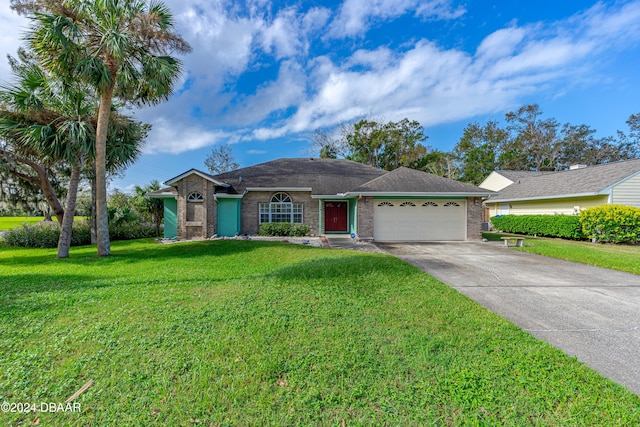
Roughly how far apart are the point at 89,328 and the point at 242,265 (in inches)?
159

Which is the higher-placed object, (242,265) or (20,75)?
(20,75)

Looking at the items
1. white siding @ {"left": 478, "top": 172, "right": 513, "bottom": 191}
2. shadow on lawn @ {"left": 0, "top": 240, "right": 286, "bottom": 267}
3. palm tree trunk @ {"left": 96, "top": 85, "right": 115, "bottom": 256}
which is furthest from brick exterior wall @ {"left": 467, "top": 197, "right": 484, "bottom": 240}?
palm tree trunk @ {"left": 96, "top": 85, "right": 115, "bottom": 256}

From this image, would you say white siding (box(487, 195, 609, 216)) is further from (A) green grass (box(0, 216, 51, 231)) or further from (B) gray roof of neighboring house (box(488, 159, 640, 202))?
(A) green grass (box(0, 216, 51, 231))

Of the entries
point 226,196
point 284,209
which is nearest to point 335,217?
point 284,209

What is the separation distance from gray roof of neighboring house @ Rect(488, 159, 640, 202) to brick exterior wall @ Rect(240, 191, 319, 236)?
12.4 meters

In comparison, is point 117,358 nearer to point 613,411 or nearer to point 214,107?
point 613,411

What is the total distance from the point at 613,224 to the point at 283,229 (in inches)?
643

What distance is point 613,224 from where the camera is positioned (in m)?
12.4

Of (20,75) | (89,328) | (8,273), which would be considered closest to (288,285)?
(89,328)

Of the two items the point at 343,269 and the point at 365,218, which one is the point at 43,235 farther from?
the point at 365,218

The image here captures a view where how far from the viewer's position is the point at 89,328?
3.65m

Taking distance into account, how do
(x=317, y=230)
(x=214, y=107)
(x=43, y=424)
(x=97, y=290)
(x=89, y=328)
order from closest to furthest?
(x=43, y=424), (x=89, y=328), (x=97, y=290), (x=317, y=230), (x=214, y=107)

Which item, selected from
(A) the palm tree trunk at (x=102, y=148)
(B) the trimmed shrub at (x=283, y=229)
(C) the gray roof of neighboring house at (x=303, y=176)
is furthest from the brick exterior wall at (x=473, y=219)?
(A) the palm tree trunk at (x=102, y=148)

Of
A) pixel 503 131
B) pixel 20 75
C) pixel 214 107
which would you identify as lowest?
pixel 20 75
